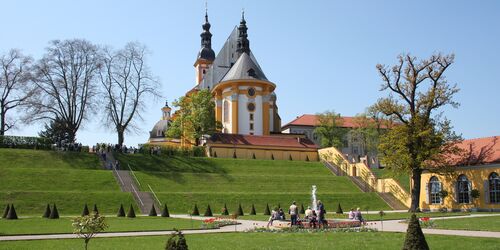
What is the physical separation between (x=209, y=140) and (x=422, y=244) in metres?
A: 55.2

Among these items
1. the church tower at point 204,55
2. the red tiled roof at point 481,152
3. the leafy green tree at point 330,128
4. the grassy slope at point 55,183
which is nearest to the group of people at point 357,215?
the grassy slope at point 55,183

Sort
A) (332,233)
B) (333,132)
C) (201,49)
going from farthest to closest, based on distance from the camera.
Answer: (201,49) → (333,132) → (332,233)

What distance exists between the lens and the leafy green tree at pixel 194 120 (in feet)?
242

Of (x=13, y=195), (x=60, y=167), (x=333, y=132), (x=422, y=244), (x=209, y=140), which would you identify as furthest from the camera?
(x=333, y=132)

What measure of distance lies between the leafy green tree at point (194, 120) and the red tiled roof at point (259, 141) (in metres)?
5.63

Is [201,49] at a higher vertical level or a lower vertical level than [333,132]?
higher

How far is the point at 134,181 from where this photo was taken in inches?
1849

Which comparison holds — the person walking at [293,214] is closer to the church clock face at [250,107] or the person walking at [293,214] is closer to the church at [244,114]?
the church at [244,114]

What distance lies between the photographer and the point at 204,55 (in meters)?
120

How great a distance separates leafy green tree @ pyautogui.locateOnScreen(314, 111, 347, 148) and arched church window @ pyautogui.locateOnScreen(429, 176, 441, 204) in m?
46.8

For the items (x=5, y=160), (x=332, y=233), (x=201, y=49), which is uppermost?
(x=201, y=49)

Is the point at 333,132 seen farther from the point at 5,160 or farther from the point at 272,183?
the point at 5,160

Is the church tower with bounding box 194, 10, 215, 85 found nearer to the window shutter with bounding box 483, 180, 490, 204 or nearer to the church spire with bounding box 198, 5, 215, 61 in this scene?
the church spire with bounding box 198, 5, 215, 61

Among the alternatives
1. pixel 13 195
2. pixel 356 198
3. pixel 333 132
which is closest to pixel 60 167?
pixel 13 195
